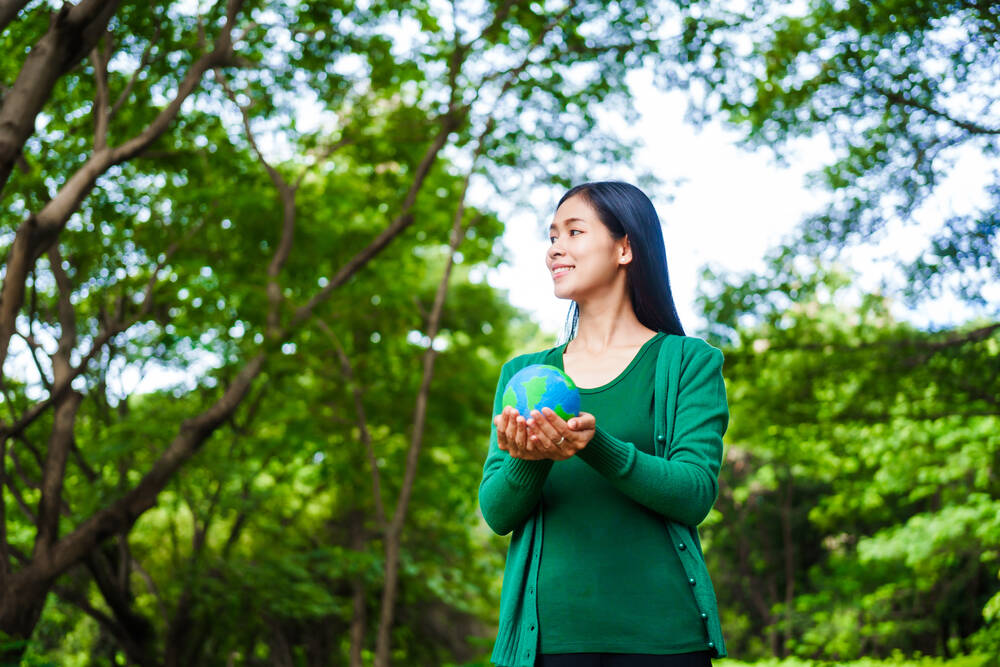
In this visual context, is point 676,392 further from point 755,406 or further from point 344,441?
point 344,441

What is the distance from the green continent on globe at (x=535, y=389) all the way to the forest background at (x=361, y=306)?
4550mm

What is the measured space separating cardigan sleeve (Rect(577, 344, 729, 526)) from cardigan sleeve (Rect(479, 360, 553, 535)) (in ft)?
0.40

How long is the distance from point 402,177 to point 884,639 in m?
12.8

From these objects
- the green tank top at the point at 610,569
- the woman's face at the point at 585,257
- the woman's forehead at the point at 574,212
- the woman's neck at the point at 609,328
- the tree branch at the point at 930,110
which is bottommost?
the green tank top at the point at 610,569

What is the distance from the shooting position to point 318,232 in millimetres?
12344

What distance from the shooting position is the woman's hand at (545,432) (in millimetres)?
1569

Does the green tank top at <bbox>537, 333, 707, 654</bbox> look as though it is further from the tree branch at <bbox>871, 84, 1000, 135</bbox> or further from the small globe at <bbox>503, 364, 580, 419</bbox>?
the tree branch at <bbox>871, 84, 1000, 135</bbox>

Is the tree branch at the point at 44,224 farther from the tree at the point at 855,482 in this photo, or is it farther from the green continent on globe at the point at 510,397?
the tree at the point at 855,482

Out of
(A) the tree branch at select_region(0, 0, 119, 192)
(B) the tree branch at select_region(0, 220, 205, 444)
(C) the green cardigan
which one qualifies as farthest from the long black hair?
(B) the tree branch at select_region(0, 220, 205, 444)

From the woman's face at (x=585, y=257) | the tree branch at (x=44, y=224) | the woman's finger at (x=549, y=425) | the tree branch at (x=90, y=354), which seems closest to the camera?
the woman's finger at (x=549, y=425)

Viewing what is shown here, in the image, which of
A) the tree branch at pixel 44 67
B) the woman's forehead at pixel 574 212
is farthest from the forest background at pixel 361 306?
the woman's forehead at pixel 574 212

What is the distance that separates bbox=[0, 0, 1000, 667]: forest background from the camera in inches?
323

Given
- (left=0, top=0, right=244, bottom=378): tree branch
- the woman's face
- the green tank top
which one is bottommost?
the green tank top

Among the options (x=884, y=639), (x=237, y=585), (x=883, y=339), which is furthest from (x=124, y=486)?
(x=884, y=639)
